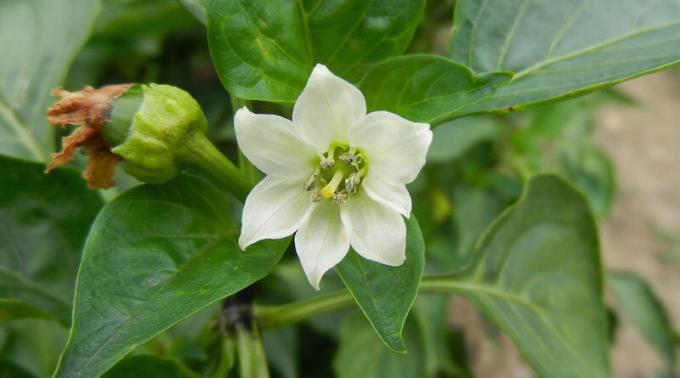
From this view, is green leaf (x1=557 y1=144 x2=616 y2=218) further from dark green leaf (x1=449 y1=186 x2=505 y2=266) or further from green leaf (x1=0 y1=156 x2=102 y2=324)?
green leaf (x1=0 y1=156 x2=102 y2=324)

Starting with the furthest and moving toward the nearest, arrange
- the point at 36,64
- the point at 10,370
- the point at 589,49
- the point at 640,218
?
the point at 640,218 → the point at 36,64 → the point at 10,370 → the point at 589,49

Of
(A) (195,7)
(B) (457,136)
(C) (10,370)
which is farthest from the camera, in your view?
(B) (457,136)

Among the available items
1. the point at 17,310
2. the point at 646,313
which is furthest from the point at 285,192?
the point at 646,313

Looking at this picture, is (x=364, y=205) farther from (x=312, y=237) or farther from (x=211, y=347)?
(x=211, y=347)

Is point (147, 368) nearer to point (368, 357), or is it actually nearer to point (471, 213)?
point (368, 357)

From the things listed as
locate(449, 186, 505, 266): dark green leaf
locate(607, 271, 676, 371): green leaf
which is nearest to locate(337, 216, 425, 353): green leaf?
locate(449, 186, 505, 266): dark green leaf

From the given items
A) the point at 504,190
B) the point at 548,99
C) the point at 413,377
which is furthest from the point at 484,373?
the point at 548,99
